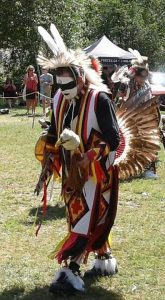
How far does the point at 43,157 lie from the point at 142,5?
3237cm

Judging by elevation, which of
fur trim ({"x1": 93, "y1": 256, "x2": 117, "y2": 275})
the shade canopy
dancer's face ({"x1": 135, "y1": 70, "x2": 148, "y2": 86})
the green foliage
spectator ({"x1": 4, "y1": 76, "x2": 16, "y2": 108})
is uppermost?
the green foliage

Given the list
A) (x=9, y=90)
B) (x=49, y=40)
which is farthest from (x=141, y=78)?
(x=9, y=90)

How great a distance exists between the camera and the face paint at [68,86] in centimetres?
367

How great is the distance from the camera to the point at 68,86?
3688 mm

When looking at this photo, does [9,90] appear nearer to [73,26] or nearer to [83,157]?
[73,26]

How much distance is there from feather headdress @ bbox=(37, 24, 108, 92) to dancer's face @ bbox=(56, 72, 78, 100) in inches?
3.0

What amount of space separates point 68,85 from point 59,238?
6.19 feet

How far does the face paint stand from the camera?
3.67 m

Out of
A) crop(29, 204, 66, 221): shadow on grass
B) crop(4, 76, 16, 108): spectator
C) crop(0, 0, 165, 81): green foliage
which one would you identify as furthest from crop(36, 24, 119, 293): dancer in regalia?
crop(0, 0, 165, 81): green foliage

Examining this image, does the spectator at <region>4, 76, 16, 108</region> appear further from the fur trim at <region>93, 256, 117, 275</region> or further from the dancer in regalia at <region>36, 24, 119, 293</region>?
the dancer in regalia at <region>36, 24, 119, 293</region>

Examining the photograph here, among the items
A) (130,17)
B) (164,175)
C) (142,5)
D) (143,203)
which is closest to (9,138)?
(164,175)

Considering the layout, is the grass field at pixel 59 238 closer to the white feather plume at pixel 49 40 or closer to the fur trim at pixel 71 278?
the fur trim at pixel 71 278

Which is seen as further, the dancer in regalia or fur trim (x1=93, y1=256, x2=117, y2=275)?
fur trim (x1=93, y1=256, x2=117, y2=275)

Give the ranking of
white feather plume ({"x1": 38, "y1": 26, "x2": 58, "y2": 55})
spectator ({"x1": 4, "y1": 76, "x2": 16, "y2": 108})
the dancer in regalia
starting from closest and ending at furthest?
the dancer in regalia, white feather plume ({"x1": 38, "y1": 26, "x2": 58, "y2": 55}), spectator ({"x1": 4, "y1": 76, "x2": 16, "y2": 108})
